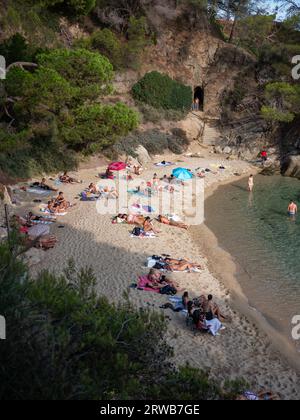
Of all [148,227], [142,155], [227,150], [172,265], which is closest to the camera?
[172,265]

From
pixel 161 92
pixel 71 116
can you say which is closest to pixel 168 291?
pixel 71 116

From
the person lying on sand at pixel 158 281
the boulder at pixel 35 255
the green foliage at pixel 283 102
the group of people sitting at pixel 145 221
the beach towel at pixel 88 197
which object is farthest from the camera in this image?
the green foliage at pixel 283 102

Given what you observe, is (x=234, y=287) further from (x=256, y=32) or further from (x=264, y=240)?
(x=256, y=32)

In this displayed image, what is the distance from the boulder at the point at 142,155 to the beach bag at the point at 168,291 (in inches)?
780

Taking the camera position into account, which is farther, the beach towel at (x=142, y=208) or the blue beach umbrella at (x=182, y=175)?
the blue beach umbrella at (x=182, y=175)

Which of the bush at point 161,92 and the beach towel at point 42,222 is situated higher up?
the bush at point 161,92

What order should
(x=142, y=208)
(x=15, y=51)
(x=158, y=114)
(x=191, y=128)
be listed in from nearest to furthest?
(x=142, y=208), (x=15, y=51), (x=158, y=114), (x=191, y=128)

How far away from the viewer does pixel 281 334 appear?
40.3 feet

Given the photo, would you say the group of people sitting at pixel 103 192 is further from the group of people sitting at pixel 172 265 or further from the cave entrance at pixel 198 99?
the cave entrance at pixel 198 99

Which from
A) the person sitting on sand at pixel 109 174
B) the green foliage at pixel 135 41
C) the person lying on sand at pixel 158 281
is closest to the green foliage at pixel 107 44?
the green foliage at pixel 135 41

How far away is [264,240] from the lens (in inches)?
754

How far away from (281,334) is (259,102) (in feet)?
105

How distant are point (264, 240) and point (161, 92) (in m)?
24.1

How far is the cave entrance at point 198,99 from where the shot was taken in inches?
1709
